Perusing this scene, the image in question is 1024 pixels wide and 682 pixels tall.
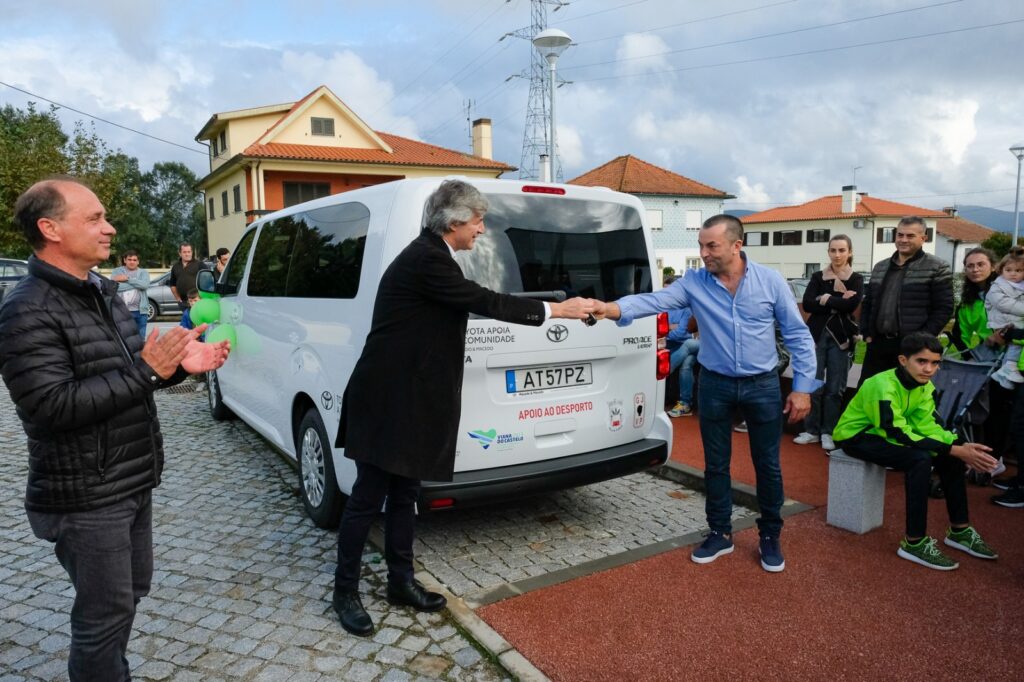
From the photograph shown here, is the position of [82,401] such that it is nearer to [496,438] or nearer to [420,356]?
[420,356]

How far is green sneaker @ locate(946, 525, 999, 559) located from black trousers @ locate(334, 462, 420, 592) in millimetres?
3086

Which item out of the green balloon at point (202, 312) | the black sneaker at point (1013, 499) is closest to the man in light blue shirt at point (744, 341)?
the black sneaker at point (1013, 499)

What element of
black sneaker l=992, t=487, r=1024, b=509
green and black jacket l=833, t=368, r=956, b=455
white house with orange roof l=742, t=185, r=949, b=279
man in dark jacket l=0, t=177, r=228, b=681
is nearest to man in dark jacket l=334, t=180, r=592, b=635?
man in dark jacket l=0, t=177, r=228, b=681

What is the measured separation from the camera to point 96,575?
2.30 m

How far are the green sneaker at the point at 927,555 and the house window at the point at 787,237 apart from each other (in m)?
65.1

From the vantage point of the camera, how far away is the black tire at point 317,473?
4.35m

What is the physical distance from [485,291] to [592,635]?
5.37ft

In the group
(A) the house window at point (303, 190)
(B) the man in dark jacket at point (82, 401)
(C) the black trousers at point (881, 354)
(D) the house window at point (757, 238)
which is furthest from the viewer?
(D) the house window at point (757, 238)

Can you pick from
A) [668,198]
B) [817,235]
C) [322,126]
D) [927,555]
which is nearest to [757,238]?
[817,235]

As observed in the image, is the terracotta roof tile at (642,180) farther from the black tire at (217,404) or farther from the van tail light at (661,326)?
the van tail light at (661,326)

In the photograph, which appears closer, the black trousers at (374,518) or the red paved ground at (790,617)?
the red paved ground at (790,617)

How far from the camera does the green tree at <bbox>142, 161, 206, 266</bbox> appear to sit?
77375 millimetres

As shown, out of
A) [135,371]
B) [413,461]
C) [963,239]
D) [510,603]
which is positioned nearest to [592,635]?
[510,603]

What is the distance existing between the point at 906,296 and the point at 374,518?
14.0 feet
